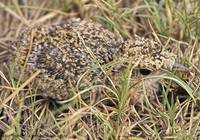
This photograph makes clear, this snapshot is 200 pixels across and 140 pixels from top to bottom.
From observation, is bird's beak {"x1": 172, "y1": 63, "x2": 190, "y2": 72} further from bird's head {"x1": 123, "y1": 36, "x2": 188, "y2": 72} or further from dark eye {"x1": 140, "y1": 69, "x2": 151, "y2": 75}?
dark eye {"x1": 140, "y1": 69, "x2": 151, "y2": 75}

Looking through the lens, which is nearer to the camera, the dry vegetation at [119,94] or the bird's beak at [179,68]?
the dry vegetation at [119,94]

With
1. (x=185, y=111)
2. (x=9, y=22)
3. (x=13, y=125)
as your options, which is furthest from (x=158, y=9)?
(x=13, y=125)

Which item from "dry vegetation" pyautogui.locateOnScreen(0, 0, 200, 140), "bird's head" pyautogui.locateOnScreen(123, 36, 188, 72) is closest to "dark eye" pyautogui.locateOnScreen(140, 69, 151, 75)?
"bird's head" pyautogui.locateOnScreen(123, 36, 188, 72)

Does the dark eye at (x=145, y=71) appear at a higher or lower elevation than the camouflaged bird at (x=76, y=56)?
lower

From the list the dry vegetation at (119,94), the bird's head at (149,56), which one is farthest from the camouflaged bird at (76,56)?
the dry vegetation at (119,94)

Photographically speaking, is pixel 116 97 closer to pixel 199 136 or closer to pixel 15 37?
pixel 199 136

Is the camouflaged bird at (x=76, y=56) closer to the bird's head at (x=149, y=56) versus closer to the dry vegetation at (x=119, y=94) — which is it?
the bird's head at (x=149, y=56)
